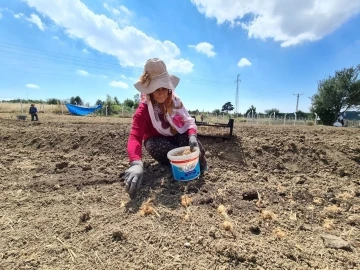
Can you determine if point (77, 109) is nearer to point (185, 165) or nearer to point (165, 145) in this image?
point (165, 145)

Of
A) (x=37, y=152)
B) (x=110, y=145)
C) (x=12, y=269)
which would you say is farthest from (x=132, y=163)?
(x=37, y=152)

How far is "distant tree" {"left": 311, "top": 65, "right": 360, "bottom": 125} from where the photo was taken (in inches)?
1171

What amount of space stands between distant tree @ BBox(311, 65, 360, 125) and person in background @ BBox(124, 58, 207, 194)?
32185mm

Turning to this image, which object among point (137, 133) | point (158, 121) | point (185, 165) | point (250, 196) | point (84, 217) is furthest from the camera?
point (158, 121)

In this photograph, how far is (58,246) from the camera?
4.89ft

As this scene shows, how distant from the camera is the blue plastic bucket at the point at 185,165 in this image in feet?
7.41

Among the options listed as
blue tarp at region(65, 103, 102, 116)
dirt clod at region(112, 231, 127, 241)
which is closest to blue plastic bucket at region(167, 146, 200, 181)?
dirt clod at region(112, 231, 127, 241)

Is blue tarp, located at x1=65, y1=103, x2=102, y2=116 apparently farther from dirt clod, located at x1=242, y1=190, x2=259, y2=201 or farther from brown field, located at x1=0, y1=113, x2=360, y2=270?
dirt clod, located at x1=242, y1=190, x2=259, y2=201

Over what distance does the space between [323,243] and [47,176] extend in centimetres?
266

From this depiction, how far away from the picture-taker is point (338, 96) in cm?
2984

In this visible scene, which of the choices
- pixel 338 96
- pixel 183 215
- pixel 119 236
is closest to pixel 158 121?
pixel 183 215

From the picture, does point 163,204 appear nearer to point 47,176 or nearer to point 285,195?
point 285,195

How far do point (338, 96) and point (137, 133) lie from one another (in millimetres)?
33674

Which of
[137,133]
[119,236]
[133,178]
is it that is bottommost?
[119,236]
